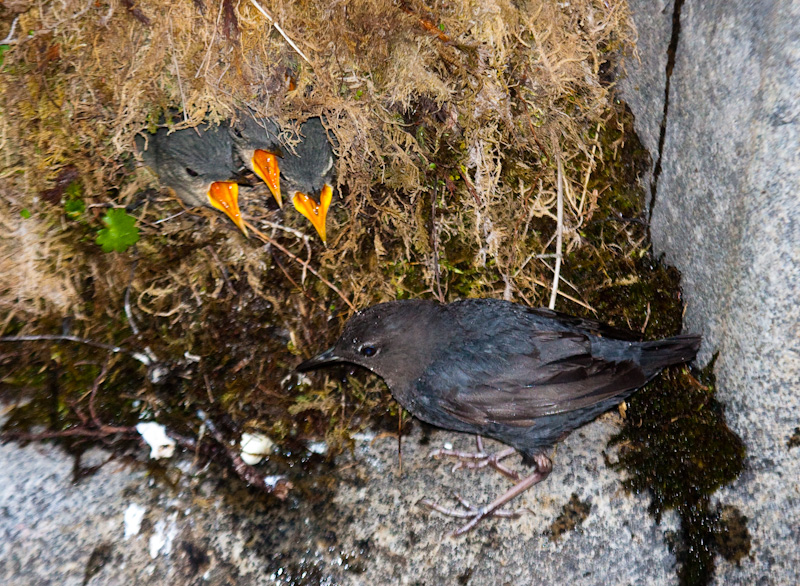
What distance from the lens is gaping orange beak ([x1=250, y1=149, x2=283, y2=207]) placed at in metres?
3.68

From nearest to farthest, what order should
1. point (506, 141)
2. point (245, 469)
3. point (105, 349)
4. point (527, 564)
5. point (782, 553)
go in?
point (782, 553)
point (527, 564)
point (245, 469)
point (105, 349)
point (506, 141)

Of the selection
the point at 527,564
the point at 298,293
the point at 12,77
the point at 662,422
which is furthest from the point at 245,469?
the point at 12,77

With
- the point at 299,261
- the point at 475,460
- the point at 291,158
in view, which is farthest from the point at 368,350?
the point at 291,158

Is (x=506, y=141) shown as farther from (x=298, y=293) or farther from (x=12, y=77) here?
(x=12, y=77)

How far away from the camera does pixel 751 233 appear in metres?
3.12

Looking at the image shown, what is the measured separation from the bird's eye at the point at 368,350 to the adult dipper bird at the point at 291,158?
811 millimetres

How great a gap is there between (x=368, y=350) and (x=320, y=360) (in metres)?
0.30

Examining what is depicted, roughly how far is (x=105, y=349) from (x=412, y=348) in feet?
6.17

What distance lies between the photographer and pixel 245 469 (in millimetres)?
3449

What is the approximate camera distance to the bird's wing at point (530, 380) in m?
3.51

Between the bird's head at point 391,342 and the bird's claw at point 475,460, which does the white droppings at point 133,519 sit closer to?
the bird's head at point 391,342

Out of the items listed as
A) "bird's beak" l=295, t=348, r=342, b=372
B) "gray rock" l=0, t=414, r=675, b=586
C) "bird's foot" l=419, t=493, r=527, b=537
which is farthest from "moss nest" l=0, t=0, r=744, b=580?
"bird's foot" l=419, t=493, r=527, b=537

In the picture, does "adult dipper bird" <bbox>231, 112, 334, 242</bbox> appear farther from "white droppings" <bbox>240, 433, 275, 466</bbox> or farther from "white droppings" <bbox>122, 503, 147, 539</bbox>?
"white droppings" <bbox>122, 503, 147, 539</bbox>

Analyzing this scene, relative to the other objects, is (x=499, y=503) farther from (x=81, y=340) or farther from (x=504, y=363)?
(x=81, y=340)
